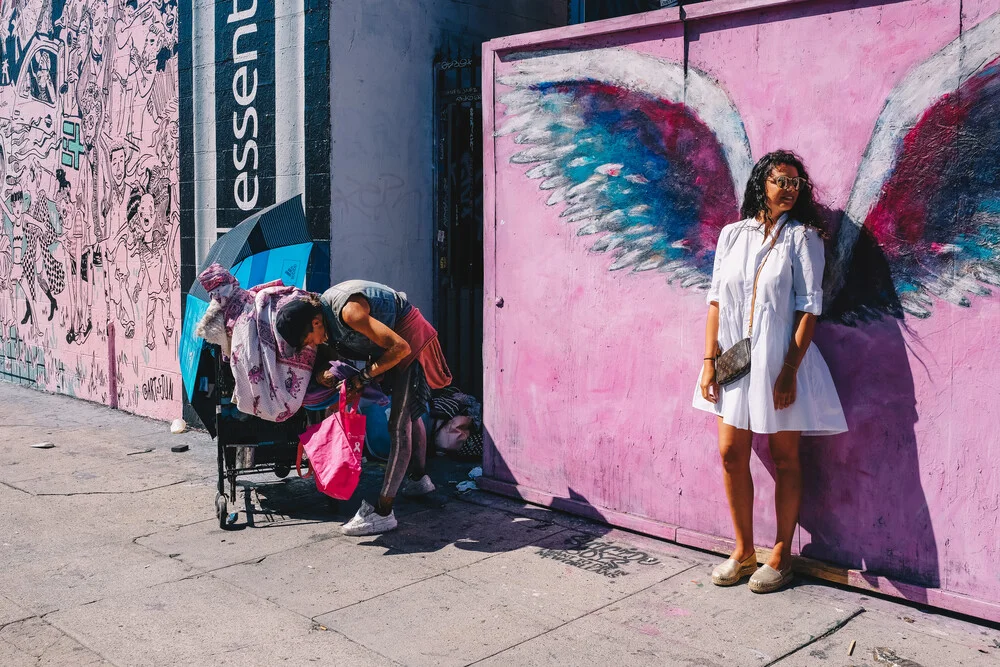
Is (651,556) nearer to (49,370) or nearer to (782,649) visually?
(782,649)

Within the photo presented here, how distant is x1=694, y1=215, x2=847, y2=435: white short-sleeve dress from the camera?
4.37 meters

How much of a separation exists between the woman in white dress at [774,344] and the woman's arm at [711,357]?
0.05ft

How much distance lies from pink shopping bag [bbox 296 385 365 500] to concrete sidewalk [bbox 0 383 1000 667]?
1.22 ft

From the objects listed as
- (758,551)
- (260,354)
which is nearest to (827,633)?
(758,551)

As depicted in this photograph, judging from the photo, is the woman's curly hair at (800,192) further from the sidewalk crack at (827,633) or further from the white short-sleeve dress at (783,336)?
the sidewalk crack at (827,633)

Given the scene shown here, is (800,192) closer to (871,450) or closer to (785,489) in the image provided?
(871,450)

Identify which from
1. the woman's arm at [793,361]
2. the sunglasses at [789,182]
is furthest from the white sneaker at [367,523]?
the sunglasses at [789,182]

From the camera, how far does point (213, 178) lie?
26.1 feet

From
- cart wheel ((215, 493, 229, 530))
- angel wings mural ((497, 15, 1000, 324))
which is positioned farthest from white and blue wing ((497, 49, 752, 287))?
cart wheel ((215, 493, 229, 530))

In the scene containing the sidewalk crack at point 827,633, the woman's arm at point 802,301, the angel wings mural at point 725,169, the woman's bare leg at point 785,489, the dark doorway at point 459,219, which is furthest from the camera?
the dark doorway at point 459,219

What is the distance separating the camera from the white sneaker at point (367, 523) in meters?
5.48

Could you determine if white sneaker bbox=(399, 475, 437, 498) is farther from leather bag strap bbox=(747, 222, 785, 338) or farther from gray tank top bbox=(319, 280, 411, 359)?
leather bag strap bbox=(747, 222, 785, 338)

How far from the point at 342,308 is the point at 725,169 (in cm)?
218

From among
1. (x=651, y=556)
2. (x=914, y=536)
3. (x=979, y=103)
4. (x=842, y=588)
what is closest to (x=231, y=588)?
(x=651, y=556)
